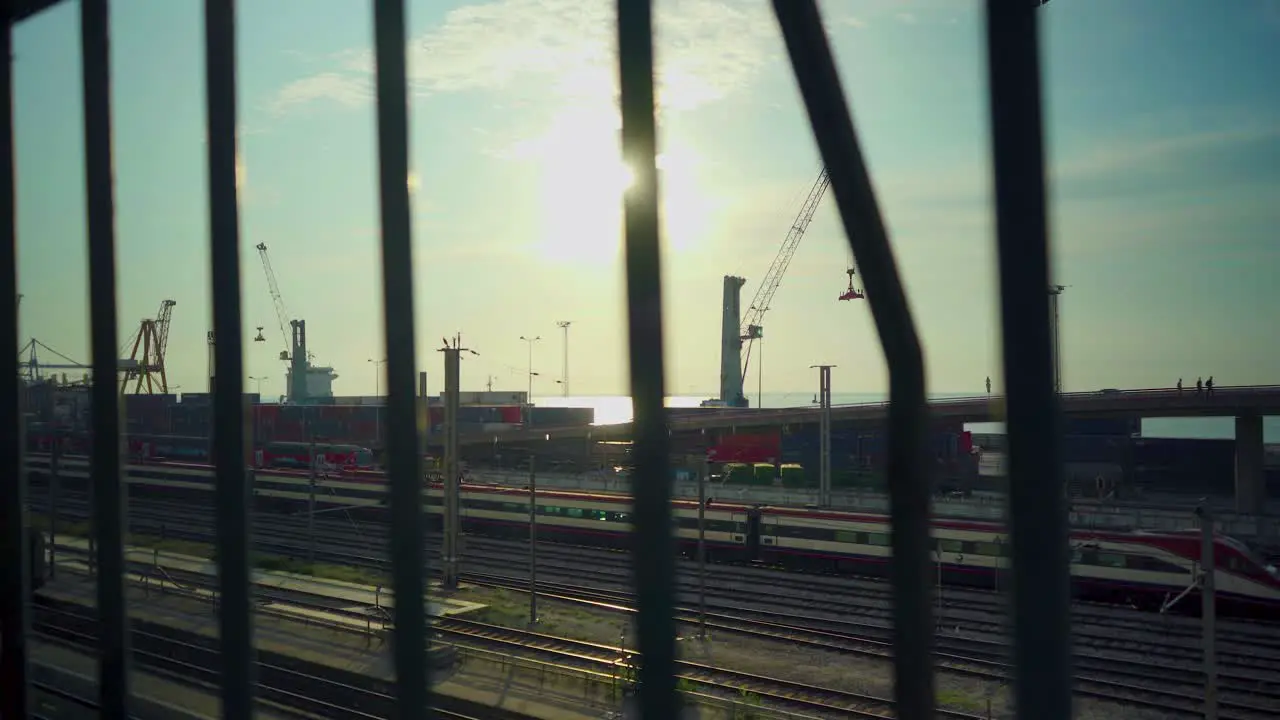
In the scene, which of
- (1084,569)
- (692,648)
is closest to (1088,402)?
(1084,569)

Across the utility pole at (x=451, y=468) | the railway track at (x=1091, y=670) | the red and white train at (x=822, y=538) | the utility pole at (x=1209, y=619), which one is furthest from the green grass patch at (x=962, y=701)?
the utility pole at (x=451, y=468)

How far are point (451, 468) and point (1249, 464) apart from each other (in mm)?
19392

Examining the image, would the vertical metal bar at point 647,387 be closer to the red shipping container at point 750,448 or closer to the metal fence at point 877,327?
the metal fence at point 877,327

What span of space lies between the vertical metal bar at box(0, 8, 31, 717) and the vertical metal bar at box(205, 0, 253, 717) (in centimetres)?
111

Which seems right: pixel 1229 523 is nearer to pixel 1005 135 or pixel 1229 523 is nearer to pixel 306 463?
pixel 1005 135

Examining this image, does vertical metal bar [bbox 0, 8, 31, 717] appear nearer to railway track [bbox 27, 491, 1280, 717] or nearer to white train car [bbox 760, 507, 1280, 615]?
railway track [bbox 27, 491, 1280, 717]

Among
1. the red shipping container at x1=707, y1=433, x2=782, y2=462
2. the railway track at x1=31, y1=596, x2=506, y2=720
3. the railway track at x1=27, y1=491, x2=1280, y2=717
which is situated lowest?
the railway track at x1=27, y1=491, x2=1280, y2=717

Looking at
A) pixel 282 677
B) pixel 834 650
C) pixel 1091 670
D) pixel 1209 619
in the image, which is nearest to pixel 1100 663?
pixel 1091 670

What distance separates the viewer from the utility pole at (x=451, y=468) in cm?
1497

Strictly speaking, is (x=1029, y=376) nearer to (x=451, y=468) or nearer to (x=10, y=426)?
(x=10, y=426)

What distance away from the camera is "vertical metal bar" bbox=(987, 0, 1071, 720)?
1039 millimetres

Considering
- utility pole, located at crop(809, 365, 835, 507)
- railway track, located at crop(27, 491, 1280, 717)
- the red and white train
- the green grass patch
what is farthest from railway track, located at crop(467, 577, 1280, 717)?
utility pole, located at crop(809, 365, 835, 507)

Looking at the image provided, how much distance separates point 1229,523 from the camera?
18.8 meters

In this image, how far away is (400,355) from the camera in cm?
158
